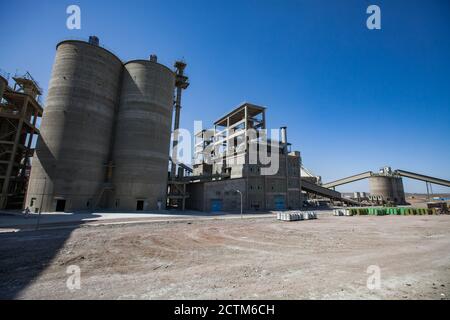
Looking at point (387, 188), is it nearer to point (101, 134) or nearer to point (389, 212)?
point (389, 212)

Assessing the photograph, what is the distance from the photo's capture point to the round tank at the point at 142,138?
125ft

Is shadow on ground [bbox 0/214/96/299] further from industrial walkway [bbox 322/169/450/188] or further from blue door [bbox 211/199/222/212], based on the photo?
industrial walkway [bbox 322/169/450/188]

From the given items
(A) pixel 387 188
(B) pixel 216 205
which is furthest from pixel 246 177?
(A) pixel 387 188

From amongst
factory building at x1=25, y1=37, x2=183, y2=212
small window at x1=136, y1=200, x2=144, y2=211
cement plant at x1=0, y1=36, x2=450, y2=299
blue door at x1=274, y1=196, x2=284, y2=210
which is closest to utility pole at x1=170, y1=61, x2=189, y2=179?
cement plant at x1=0, y1=36, x2=450, y2=299

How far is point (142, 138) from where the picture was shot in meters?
39.9

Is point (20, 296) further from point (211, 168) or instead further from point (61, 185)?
point (211, 168)

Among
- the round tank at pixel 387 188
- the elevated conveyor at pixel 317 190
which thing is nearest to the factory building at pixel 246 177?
the elevated conveyor at pixel 317 190

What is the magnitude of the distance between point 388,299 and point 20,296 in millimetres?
11301

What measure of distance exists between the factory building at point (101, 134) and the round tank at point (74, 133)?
0.13 metres

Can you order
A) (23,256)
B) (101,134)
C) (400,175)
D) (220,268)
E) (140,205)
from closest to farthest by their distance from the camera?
(220,268) → (23,256) → (101,134) → (140,205) → (400,175)

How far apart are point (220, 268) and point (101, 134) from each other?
127 feet

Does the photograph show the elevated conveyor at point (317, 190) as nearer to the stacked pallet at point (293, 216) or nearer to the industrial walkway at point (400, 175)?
the industrial walkway at point (400, 175)

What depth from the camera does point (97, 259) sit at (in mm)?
10273

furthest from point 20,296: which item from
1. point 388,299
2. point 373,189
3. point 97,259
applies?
point 373,189
